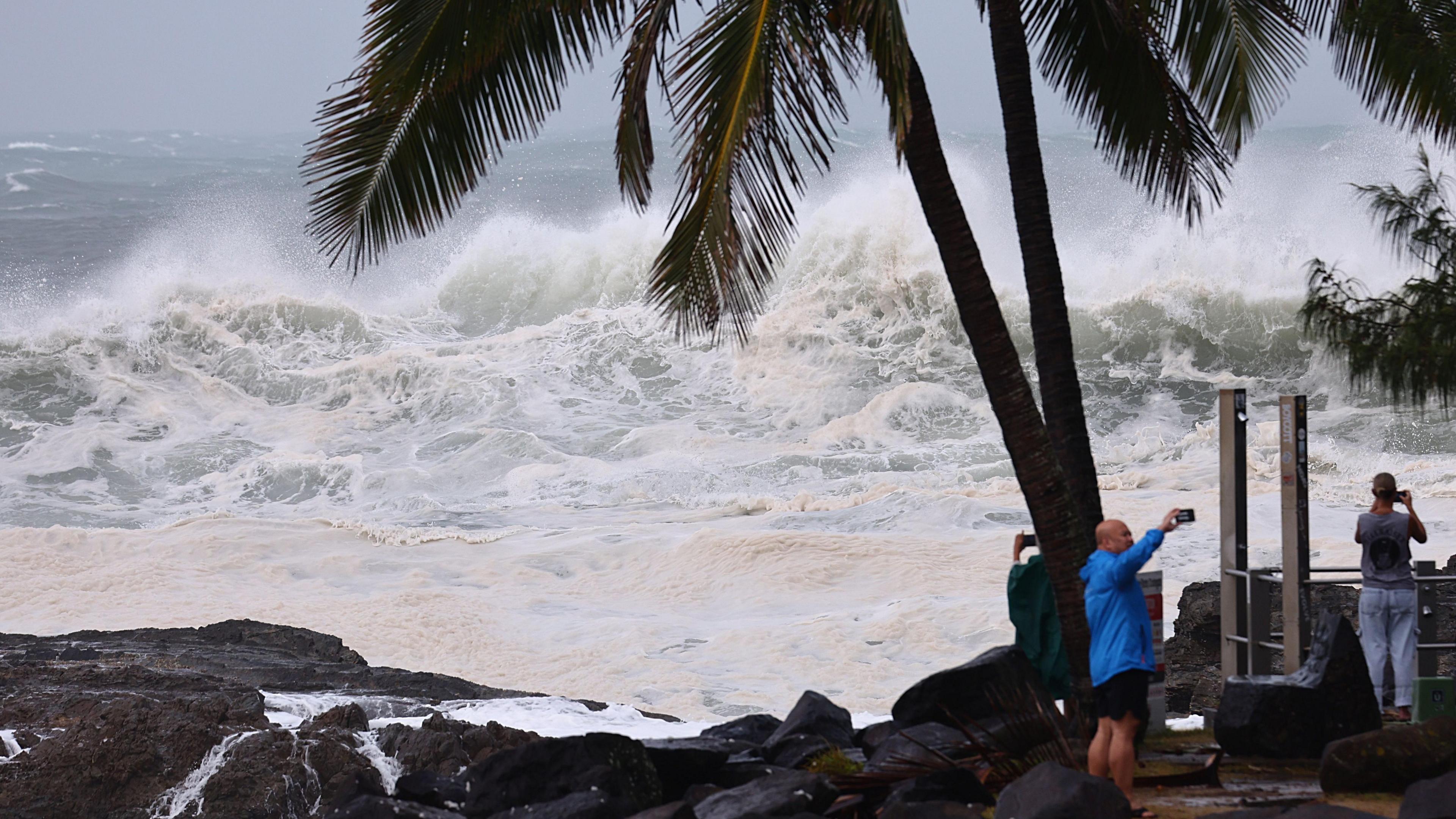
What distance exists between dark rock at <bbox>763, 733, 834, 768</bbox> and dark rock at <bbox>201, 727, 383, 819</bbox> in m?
3.17

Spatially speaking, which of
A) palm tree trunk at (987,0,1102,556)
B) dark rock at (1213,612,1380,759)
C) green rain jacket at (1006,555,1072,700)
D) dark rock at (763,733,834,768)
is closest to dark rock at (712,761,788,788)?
dark rock at (763,733,834,768)

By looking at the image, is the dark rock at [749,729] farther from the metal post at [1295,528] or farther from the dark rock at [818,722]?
the metal post at [1295,528]

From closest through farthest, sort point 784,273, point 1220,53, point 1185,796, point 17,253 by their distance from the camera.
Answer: point 1185,796, point 1220,53, point 784,273, point 17,253

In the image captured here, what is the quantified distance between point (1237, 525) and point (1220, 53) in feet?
9.63

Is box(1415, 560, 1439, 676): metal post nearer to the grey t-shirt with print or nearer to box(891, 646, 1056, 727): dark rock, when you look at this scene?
the grey t-shirt with print

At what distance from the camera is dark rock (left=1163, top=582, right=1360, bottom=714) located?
1265 centimetres

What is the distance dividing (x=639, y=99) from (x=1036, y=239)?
238cm

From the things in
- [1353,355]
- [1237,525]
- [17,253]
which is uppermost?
[17,253]

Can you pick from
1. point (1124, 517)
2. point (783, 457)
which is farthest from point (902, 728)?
point (783, 457)

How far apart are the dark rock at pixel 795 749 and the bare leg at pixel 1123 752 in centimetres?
208

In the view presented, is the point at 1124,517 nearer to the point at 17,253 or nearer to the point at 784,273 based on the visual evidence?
the point at 784,273

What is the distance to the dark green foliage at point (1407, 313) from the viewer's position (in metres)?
7.30

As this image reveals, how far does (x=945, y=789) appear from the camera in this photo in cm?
571

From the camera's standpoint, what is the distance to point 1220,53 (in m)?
8.24
